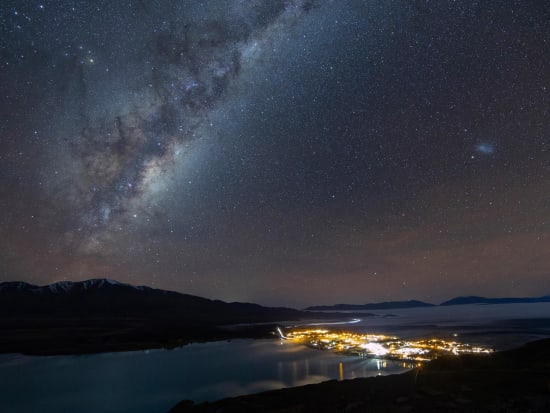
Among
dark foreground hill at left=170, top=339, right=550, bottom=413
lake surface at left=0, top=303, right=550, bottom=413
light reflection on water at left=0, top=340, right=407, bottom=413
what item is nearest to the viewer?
dark foreground hill at left=170, top=339, right=550, bottom=413

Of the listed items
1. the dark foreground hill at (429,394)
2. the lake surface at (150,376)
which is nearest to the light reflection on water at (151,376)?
the lake surface at (150,376)

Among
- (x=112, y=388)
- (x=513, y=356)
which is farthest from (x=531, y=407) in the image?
(x=112, y=388)

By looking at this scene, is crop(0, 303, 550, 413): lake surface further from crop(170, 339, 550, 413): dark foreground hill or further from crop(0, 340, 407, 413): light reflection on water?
crop(170, 339, 550, 413): dark foreground hill

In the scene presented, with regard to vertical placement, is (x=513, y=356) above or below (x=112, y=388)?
above

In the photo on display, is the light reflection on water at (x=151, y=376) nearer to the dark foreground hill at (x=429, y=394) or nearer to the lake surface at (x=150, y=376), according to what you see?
the lake surface at (x=150, y=376)

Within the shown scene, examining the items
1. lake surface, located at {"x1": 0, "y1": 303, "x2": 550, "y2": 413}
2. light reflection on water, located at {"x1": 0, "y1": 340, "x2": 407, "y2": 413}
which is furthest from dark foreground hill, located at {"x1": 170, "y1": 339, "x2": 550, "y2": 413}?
lake surface, located at {"x1": 0, "y1": 303, "x2": 550, "y2": 413}

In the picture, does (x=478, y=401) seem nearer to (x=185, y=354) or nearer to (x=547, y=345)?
(x=547, y=345)
